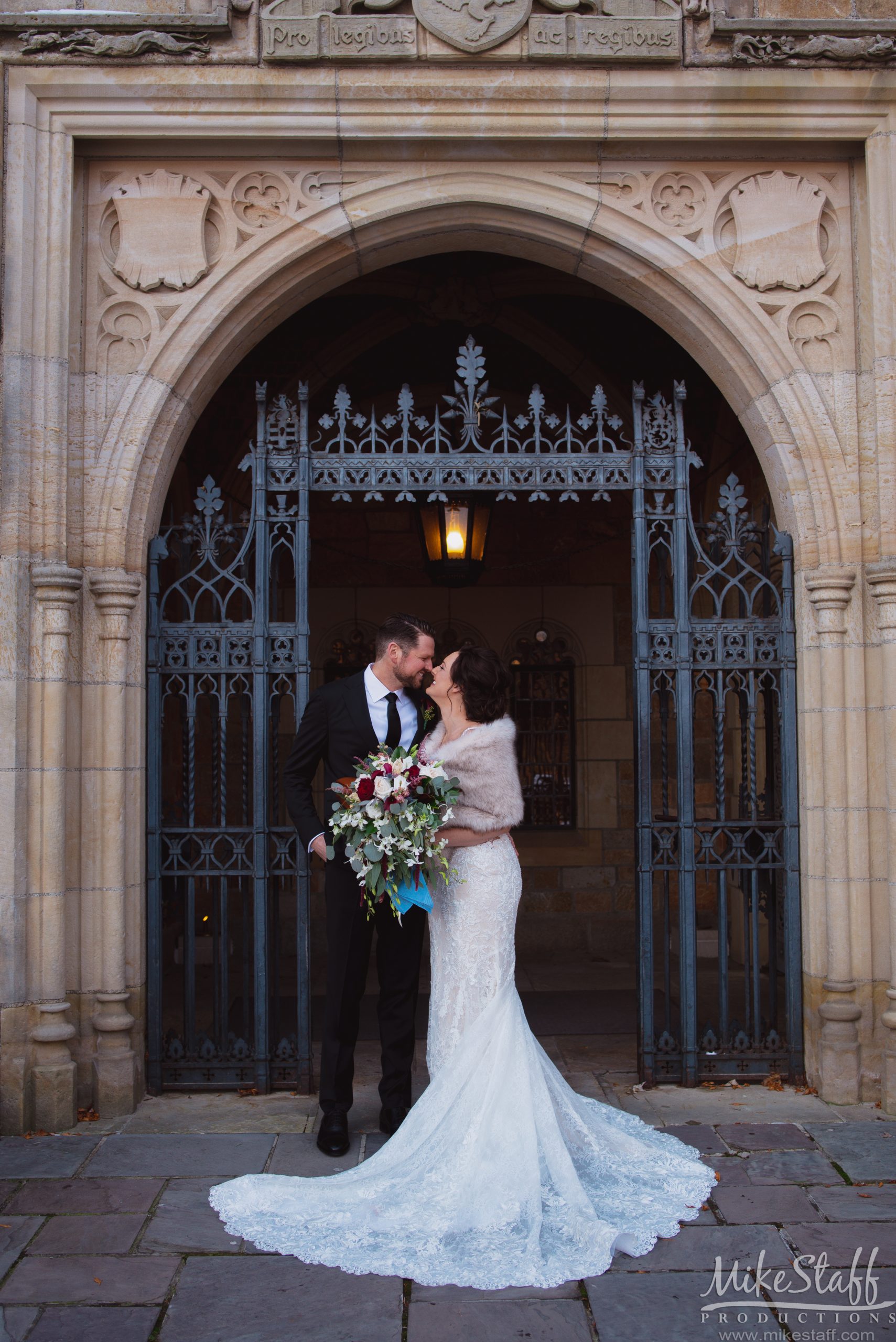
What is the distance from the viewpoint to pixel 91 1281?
3211mm

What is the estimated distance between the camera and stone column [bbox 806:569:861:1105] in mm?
4715

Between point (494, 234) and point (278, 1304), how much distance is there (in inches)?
177

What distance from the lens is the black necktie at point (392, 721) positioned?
14.4 ft

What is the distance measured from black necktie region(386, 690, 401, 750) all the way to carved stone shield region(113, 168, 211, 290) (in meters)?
2.14

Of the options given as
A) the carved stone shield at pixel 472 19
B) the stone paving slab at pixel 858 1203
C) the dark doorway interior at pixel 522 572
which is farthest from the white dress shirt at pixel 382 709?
the dark doorway interior at pixel 522 572

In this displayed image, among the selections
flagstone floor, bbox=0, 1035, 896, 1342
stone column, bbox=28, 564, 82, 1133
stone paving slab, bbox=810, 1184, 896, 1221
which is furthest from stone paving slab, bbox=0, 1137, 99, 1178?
stone paving slab, bbox=810, 1184, 896, 1221

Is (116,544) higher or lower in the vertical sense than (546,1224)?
higher

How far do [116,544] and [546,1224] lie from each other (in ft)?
10.6

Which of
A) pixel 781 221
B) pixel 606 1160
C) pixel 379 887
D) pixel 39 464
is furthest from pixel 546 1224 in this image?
pixel 781 221

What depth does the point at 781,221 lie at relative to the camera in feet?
16.3

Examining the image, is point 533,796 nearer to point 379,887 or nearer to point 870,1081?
point 870,1081

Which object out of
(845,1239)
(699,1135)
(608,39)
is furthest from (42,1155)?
(608,39)

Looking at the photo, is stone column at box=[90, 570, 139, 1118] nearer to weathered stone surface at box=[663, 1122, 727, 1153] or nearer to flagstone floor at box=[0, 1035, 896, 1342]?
flagstone floor at box=[0, 1035, 896, 1342]

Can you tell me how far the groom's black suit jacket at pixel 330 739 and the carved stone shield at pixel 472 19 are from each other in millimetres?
2840
